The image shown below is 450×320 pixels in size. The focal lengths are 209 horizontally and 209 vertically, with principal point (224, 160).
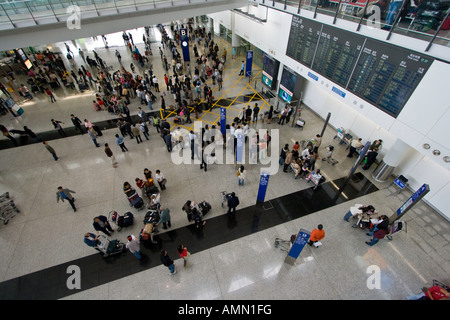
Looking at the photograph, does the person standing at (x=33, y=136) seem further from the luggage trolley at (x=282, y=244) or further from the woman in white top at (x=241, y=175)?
the luggage trolley at (x=282, y=244)

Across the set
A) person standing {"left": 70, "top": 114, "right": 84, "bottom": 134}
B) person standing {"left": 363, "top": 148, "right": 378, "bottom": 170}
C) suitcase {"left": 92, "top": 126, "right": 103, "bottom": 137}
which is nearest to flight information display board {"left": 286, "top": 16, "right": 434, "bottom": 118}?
person standing {"left": 363, "top": 148, "right": 378, "bottom": 170}

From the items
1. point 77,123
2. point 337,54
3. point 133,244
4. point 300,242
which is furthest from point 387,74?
point 77,123

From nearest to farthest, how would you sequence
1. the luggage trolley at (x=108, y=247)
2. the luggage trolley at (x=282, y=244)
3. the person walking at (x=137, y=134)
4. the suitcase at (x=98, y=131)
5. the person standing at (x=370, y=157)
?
the luggage trolley at (x=108, y=247)
the luggage trolley at (x=282, y=244)
the person standing at (x=370, y=157)
the person walking at (x=137, y=134)
the suitcase at (x=98, y=131)

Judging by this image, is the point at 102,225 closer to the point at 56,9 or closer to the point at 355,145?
the point at 56,9

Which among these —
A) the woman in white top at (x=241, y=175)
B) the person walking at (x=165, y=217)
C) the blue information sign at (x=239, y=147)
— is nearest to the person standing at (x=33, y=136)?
the person walking at (x=165, y=217)

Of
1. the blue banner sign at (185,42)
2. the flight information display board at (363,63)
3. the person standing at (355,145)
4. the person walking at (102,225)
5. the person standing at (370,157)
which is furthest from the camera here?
the blue banner sign at (185,42)

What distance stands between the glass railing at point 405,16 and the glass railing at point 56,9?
31.7 ft

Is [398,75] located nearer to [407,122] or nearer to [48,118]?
[407,122]

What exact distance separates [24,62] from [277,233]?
24.8m

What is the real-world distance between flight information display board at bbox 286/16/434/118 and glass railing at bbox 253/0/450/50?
1.55 ft

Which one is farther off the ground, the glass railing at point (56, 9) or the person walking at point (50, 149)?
the glass railing at point (56, 9)

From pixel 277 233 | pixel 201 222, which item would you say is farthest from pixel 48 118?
pixel 277 233

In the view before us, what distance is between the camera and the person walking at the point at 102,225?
23.8ft

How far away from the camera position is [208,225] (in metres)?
8.19
